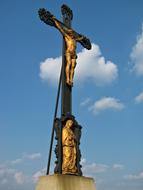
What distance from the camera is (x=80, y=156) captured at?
382 inches

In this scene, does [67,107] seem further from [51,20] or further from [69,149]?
[51,20]

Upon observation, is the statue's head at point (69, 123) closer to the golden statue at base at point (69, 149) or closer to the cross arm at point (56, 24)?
the golden statue at base at point (69, 149)

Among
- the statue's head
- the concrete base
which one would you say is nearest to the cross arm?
the statue's head

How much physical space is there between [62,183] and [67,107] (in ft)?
7.43

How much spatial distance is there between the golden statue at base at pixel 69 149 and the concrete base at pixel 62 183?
28cm

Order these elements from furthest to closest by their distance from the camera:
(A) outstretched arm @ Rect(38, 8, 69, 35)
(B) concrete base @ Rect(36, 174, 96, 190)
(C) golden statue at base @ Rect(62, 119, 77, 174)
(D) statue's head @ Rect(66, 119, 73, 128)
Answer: (A) outstretched arm @ Rect(38, 8, 69, 35)
(D) statue's head @ Rect(66, 119, 73, 128)
(C) golden statue at base @ Rect(62, 119, 77, 174)
(B) concrete base @ Rect(36, 174, 96, 190)

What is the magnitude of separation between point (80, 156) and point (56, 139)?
2.75 ft

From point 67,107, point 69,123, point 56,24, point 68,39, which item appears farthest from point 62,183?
point 56,24

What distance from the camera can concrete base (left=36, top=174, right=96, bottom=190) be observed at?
28.1ft

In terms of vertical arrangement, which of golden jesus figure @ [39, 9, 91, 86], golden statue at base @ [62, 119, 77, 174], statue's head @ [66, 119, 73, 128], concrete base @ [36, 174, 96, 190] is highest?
golden jesus figure @ [39, 9, 91, 86]

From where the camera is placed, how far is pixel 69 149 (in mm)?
9375

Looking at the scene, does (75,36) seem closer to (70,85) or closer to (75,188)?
(70,85)

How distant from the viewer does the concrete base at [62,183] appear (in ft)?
28.1

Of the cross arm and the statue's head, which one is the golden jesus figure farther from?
the statue's head
